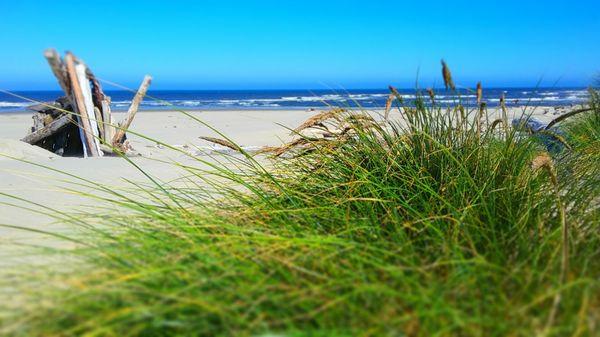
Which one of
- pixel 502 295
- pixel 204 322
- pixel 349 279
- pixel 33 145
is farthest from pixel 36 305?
pixel 33 145

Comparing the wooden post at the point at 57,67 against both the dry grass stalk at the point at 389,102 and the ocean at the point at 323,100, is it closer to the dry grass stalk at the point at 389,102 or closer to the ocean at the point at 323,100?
the ocean at the point at 323,100

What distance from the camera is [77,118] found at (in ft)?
20.9

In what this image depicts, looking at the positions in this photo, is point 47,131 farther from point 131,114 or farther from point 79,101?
point 131,114

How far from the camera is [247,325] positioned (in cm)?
123

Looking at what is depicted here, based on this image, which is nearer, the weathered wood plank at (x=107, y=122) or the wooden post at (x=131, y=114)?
the weathered wood plank at (x=107, y=122)

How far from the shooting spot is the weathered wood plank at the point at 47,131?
666 centimetres

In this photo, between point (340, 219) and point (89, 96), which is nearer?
point (340, 219)

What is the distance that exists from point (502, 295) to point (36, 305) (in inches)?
43.5

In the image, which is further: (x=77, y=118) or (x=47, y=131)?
(x=47, y=131)

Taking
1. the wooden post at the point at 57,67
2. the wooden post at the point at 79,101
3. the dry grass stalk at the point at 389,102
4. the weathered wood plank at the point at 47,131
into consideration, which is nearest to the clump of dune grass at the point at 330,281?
the dry grass stalk at the point at 389,102

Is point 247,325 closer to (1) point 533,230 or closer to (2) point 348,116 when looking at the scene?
(1) point 533,230

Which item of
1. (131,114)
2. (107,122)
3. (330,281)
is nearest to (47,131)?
(107,122)

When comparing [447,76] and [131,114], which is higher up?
[447,76]

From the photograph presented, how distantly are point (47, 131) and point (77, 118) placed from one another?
616mm
